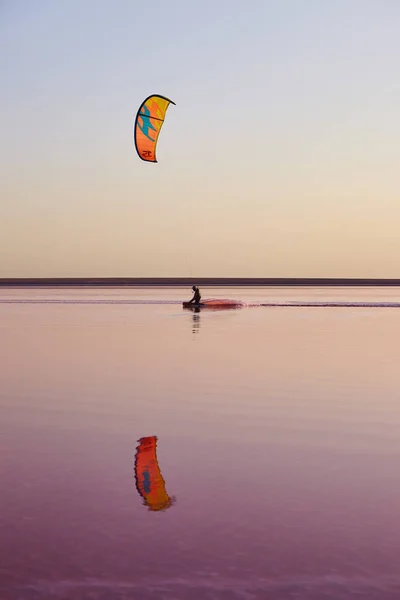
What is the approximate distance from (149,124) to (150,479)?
67.4 feet

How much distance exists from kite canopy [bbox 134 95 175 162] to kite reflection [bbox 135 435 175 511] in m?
17.8

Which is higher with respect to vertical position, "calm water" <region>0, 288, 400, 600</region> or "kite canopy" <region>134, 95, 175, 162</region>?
"kite canopy" <region>134, 95, 175, 162</region>

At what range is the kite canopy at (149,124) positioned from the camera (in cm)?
2455

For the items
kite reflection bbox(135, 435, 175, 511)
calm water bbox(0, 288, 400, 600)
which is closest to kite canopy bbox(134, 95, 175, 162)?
calm water bbox(0, 288, 400, 600)

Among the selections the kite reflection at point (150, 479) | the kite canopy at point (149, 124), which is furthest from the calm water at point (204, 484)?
the kite canopy at point (149, 124)

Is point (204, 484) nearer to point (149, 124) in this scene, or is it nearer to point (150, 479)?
point (150, 479)

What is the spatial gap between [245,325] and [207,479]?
871 inches

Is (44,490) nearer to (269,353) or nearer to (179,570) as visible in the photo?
(179,570)

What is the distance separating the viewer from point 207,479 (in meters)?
6.49

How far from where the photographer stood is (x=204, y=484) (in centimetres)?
631

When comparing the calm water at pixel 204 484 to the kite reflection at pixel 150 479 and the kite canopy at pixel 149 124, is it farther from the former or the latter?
the kite canopy at pixel 149 124

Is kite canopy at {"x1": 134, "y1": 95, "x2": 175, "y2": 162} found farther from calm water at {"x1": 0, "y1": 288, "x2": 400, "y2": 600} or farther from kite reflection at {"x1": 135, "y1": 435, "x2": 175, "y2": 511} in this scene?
kite reflection at {"x1": 135, "y1": 435, "x2": 175, "y2": 511}

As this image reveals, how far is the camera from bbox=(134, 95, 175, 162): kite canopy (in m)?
24.5

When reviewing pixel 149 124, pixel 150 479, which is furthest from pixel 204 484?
pixel 149 124
